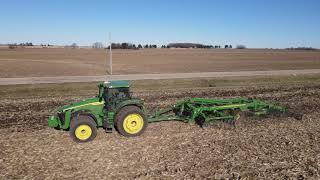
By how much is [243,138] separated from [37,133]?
7.80m

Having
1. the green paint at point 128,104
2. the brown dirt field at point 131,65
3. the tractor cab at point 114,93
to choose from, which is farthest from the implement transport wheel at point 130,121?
the brown dirt field at point 131,65

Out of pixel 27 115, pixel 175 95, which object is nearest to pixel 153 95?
pixel 175 95

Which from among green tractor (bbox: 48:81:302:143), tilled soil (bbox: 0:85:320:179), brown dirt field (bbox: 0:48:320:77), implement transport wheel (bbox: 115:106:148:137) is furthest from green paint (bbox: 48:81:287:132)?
brown dirt field (bbox: 0:48:320:77)

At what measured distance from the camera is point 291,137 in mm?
12344

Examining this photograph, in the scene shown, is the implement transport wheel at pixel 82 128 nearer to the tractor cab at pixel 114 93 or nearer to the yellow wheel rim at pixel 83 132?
the yellow wheel rim at pixel 83 132

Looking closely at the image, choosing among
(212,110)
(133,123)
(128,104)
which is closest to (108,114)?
(128,104)

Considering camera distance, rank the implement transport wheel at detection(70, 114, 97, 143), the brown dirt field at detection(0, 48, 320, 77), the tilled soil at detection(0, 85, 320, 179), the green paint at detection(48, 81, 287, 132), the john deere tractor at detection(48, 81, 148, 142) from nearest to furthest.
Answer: the tilled soil at detection(0, 85, 320, 179), the implement transport wheel at detection(70, 114, 97, 143), the john deere tractor at detection(48, 81, 148, 142), the green paint at detection(48, 81, 287, 132), the brown dirt field at detection(0, 48, 320, 77)

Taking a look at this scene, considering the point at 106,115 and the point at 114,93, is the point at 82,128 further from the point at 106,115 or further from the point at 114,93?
the point at 114,93

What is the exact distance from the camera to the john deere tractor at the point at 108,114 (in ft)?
38.2

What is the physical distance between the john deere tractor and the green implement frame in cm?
124

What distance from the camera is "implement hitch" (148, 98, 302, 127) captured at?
13578 mm

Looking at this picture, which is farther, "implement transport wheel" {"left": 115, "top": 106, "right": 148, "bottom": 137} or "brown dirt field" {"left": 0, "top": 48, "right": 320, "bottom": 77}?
"brown dirt field" {"left": 0, "top": 48, "right": 320, "bottom": 77}

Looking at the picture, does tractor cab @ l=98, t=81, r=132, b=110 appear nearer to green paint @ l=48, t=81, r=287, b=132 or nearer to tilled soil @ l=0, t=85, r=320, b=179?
green paint @ l=48, t=81, r=287, b=132

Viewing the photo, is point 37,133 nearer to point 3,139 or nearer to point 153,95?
point 3,139
